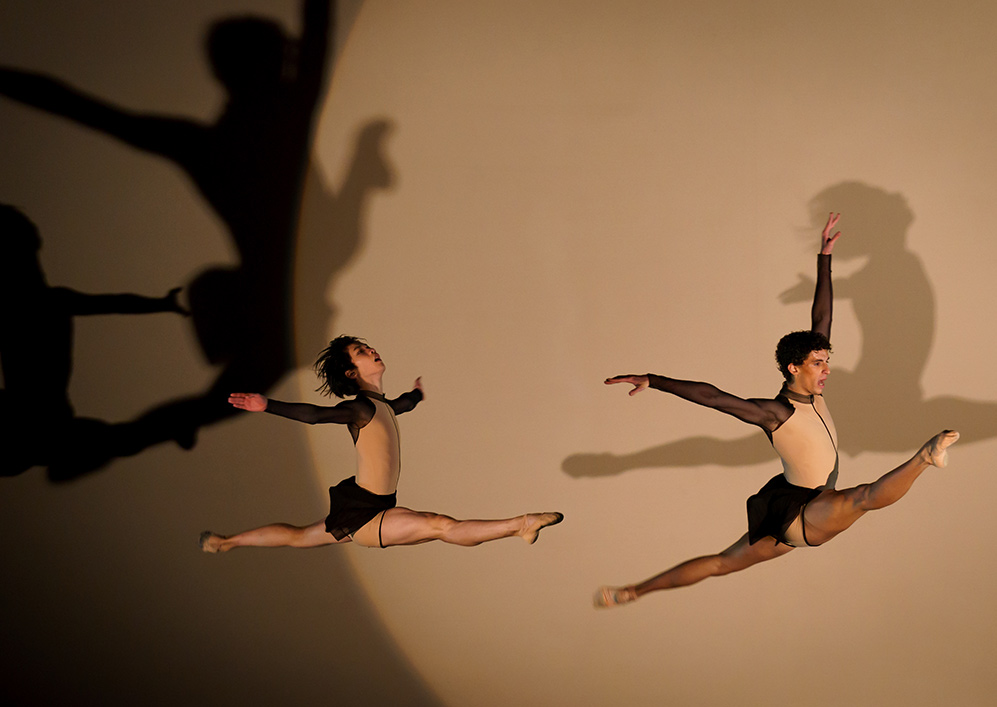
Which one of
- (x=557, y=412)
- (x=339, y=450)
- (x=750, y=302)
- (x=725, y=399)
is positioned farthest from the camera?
(x=339, y=450)

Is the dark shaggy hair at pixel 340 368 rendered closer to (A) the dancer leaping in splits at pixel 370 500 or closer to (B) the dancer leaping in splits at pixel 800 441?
(A) the dancer leaping in splits at pixel 370 500

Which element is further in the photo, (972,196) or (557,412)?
(557,412)

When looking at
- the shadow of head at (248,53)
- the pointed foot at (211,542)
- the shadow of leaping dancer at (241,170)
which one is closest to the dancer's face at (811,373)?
the shadow of leaping dancer at (241,170)

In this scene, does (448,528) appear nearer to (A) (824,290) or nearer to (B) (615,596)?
(B) (615,596)

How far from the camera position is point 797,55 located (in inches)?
104

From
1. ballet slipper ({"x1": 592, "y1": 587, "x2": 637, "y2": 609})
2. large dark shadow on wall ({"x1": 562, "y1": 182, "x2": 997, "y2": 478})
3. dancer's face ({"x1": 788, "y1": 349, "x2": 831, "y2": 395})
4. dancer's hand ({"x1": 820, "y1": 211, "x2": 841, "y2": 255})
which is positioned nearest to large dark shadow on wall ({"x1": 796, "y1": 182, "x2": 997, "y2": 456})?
large dark shadow on wall ({"x1": 562, "y1": 182, "x2": 997, "y2": 478})

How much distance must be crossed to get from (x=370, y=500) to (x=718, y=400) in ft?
4.15

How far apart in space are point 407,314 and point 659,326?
1.04 m

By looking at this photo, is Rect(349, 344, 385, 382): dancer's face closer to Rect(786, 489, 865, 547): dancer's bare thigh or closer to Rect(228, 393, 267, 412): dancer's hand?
Rect(228, 393, 267, 412): dancer's hand

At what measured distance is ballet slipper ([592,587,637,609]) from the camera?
2808mm

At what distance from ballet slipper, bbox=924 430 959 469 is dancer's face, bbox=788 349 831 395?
45cm

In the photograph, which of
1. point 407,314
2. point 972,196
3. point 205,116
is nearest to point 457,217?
point 407,314

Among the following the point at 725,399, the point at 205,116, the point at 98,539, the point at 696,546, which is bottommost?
the point at 98,539

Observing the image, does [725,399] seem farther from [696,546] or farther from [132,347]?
[132,347]
